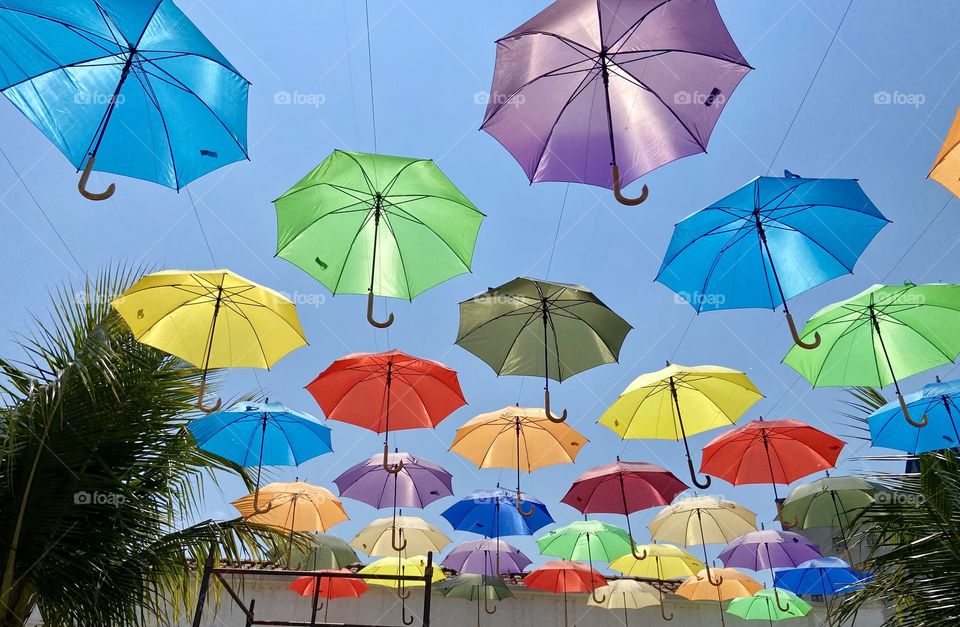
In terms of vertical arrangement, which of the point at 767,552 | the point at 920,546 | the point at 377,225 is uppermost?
the point at 377,225

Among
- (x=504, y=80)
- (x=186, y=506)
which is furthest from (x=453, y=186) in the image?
(x=186, y=506)

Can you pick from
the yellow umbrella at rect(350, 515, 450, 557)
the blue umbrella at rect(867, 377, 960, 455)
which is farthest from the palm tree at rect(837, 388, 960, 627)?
the yellow umbrella at rect(350, 515, 450, 557)

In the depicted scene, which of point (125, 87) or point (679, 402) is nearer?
point (125, 87)

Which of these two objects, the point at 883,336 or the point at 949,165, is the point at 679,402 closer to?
the point at 883,336

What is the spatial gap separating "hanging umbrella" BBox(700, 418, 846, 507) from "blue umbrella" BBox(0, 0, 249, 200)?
6641 mm

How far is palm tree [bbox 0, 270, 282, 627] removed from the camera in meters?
5.45

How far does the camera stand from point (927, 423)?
709cm

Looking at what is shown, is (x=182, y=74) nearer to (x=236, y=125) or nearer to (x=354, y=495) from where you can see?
(x=236, y=125)

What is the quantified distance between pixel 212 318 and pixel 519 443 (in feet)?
14.7

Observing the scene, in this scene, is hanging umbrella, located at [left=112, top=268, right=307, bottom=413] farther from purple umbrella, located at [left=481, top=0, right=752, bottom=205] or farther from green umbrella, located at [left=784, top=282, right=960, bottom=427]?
green umbrella, located at [left=784, top=282, right=960, bottom=427]

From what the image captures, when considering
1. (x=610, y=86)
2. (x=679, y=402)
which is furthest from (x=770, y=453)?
(x=610, y=86)

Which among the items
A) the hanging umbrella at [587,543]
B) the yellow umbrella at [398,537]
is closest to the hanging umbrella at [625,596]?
the hanging umbrella at [587,543]

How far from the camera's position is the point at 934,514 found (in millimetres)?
6008

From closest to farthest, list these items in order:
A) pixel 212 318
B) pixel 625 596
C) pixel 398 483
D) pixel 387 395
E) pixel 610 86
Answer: pixel 610 86 < pixel 212 318 < pixel 387 395 < pixel 398 483 < pixel 625 596
